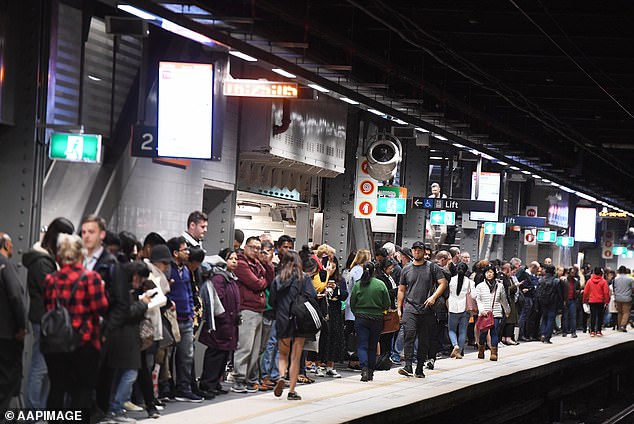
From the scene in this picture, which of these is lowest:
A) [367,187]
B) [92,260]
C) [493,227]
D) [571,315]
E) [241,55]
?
[571,315]

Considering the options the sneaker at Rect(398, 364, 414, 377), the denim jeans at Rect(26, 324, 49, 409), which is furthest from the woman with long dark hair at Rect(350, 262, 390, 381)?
the denim jeans at Rect(26, 324, 49, 409)

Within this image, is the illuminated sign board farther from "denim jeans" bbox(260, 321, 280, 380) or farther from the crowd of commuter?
"denim jeans" bbox(260, 321, 280, 380)

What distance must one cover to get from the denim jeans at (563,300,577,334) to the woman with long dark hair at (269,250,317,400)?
18.3 metres

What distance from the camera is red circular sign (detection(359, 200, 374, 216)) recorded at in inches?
888

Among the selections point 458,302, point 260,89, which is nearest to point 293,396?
point 260,89

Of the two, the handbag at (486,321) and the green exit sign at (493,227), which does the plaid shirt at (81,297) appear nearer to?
the handbag at (486,321)

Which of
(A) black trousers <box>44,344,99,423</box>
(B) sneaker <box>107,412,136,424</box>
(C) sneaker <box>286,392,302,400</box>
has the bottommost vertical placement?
(C) sneaker <box>286,392,302,400</box>

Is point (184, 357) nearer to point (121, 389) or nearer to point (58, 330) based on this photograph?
point (121, 389)

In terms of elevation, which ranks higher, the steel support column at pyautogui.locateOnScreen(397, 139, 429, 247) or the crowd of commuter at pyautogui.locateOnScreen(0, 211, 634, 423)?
the steel support column at pyautogui.locateOnScreen(397, 139, 429, 247)

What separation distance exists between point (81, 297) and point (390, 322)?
30.4 ft

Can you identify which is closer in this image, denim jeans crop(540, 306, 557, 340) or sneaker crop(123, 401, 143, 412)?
sneaker crop(123, 401, 143, 412)

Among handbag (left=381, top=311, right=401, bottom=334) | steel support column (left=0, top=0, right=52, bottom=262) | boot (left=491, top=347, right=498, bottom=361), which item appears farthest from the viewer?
boot (left=491, top=347, right=498, bottom=361)

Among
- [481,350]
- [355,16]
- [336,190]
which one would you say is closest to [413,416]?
[355,16]

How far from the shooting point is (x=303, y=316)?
43.5 ft
